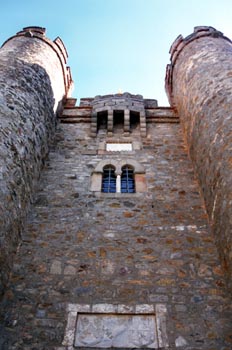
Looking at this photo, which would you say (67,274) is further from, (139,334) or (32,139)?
(32,139)

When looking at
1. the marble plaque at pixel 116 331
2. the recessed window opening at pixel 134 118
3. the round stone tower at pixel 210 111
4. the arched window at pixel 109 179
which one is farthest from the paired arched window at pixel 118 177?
the marble plaque at pixel 116 331

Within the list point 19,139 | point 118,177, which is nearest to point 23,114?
point 19,139

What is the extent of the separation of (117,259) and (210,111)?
134 inches

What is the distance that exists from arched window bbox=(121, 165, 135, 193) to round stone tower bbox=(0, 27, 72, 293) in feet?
5.77

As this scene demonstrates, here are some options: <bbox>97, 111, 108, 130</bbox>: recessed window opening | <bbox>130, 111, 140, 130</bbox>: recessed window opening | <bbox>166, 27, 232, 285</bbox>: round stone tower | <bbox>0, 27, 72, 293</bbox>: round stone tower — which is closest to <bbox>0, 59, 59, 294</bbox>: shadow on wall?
<bbox>0, 27, 72, 293</bbox>: round stone tower

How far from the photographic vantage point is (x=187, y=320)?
15.4 feet

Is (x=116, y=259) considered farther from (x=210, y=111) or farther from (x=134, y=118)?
(x=134, y=118)

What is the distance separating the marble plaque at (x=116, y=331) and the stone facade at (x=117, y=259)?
0.06 feet

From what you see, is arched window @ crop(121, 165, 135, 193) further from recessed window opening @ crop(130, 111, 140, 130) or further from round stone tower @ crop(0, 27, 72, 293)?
recessed window opening @ crop(130, 111, 140, 130)

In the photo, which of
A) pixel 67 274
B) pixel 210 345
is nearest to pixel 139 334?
pixel 210 345

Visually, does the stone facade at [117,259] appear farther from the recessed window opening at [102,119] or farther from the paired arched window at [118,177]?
the recessed window opening at [102,119]

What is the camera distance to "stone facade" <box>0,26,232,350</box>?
4602 millimetres

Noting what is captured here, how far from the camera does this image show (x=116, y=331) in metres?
4.57

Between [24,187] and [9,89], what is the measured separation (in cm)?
209
